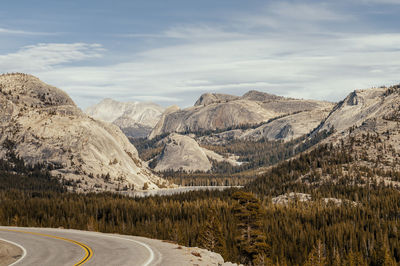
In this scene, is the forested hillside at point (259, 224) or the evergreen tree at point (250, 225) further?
the forested hillside at point (259, 224)

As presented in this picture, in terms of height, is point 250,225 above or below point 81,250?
below

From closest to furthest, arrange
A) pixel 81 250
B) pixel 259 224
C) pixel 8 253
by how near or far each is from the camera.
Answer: pixel 8 253
pixel 81 250
pixel 259 224

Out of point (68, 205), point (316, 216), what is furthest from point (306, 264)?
point (68, 205)

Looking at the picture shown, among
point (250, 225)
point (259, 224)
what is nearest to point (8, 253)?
point (250, 225)

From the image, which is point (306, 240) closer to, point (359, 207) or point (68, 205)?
point (359, 207)

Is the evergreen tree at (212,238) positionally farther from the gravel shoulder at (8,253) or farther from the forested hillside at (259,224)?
the gravel shoulder at (8,253)

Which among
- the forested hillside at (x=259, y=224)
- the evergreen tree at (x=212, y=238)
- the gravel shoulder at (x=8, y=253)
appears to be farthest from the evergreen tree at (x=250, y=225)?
the gravel shoulder at (x=8, y=253)

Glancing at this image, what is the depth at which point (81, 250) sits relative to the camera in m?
46.2

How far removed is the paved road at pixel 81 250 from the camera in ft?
133

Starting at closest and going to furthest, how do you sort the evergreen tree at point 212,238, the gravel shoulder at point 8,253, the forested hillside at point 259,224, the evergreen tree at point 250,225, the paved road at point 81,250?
1. the paved road at point 81,250
2. the gravel shoulder at point 8,253
3. the evergreen tree at point 250,225
4. the forested hillside at point 259,224
5. the evergreen tree at point 212,238

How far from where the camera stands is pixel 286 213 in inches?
6634

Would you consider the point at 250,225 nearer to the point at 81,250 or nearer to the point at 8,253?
the point at 81,250

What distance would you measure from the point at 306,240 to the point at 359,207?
162 feet

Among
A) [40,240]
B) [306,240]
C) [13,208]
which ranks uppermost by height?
[40,240]
